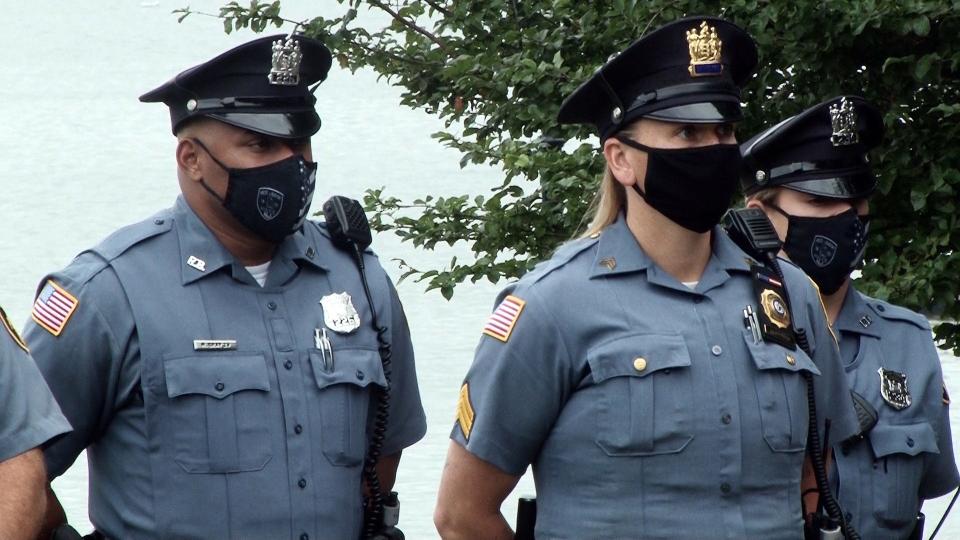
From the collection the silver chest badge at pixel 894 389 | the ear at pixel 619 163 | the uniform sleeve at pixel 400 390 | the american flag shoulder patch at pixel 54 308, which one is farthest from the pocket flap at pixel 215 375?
the silver chest badge at pixel 894 389

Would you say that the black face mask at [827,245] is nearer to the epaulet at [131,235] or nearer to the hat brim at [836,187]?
the hat brim at [836,187]

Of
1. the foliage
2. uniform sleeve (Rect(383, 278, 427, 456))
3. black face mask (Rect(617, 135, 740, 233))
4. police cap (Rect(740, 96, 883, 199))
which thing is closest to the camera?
black face mask (Rect(617, 135, 740, 233))

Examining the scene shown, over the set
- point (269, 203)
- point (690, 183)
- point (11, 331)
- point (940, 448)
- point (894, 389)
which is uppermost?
point (690, 183)

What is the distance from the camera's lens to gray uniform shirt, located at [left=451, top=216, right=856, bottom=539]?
3234 millimetres

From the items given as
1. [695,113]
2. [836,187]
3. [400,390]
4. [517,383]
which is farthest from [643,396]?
[836,187]

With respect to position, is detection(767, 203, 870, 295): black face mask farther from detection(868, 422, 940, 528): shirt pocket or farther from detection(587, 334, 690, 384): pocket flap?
detection(587, 334, 690, 384): pocket flap

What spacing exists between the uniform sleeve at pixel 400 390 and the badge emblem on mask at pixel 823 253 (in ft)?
3.46

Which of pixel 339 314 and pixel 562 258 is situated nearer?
pixel 562 258

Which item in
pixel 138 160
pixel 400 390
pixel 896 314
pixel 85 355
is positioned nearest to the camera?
pixel 85 355

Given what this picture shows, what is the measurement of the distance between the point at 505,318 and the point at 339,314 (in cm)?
51

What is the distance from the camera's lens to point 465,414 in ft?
11.4

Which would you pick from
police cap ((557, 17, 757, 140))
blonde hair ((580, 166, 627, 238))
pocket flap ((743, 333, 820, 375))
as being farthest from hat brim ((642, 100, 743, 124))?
pocket flap ((743, 333, 820, 375))

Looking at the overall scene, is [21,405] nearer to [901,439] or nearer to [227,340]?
[227,340]

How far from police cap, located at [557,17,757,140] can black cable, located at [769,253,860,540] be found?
0.38 m
